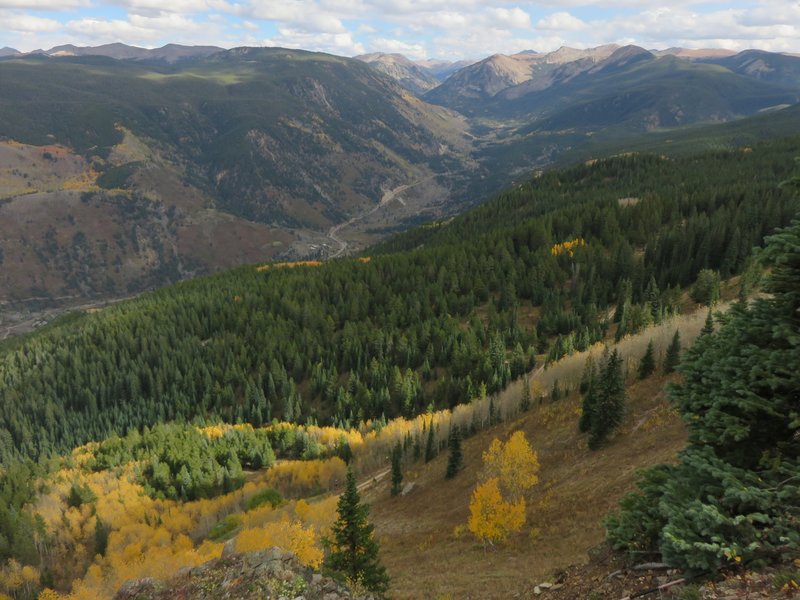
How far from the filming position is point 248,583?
991 inches

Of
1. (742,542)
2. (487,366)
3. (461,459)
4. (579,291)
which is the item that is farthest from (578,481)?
(579,291)

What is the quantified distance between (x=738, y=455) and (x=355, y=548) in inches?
1212

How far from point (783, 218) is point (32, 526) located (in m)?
239

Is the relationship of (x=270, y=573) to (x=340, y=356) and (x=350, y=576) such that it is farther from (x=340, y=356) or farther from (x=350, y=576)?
(x=340, y=356)

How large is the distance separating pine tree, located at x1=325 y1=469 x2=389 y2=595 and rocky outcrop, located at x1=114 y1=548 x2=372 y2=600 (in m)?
11.9

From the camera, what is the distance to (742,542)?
1423 centimetres

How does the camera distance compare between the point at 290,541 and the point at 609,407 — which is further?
the point at 609,407

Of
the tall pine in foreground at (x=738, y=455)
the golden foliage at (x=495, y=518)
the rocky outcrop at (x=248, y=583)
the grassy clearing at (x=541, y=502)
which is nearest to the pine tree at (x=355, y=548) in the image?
the grassy clearing at (x=541, y=502)

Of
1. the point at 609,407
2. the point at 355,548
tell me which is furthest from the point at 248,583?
the point at 609,407

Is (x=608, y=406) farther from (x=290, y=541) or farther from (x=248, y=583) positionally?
(x=248, y=583)

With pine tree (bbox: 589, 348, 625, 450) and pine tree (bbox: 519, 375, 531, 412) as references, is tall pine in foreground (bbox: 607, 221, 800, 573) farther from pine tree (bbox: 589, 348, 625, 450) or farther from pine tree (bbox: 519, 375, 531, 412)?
pine tree (bbox: 519, 375, 531, 412)

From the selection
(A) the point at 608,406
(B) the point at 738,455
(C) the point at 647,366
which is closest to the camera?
(B) the point at 738,455

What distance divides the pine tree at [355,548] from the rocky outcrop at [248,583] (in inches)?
469

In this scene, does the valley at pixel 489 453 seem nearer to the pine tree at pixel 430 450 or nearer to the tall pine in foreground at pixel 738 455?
the tall pine in foreground at pixel 738 455
